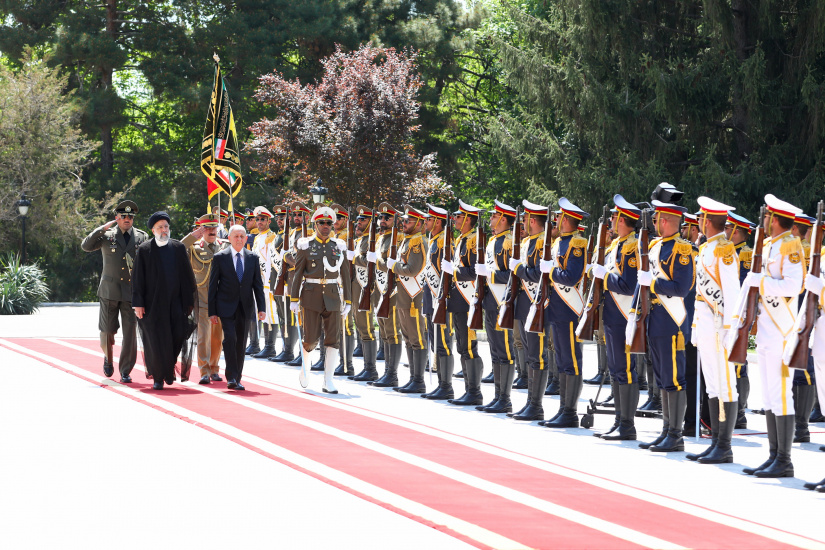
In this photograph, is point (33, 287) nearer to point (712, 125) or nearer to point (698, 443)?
point (712, 125)

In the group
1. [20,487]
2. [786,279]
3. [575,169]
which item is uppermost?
[575,169]

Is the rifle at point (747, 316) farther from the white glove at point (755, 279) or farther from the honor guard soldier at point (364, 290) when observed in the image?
the honor guard soldier at point (364, 290)

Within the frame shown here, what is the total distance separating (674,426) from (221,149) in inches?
513

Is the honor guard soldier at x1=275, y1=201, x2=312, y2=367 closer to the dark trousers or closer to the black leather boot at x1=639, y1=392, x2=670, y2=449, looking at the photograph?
the dark trousers

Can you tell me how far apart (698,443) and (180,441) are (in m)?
4.64

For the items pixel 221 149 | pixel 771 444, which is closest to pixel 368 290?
pixel 221 149

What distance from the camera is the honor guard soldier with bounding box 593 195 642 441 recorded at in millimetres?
10008

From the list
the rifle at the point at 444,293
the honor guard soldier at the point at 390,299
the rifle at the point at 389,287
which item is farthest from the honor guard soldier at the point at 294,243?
the rifle at the point at 444,293

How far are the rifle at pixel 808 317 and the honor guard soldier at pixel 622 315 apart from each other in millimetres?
1965

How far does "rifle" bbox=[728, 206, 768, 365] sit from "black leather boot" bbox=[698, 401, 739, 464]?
1.83ft

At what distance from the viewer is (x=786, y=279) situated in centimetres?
843

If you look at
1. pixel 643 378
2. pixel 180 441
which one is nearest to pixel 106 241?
pixel 180 441

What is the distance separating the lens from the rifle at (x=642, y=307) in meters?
9.57

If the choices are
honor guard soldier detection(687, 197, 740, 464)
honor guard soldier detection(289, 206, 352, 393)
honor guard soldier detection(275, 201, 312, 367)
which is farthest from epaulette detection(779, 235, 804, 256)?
honor guard soldier detection(275, 201, 312, 367)
